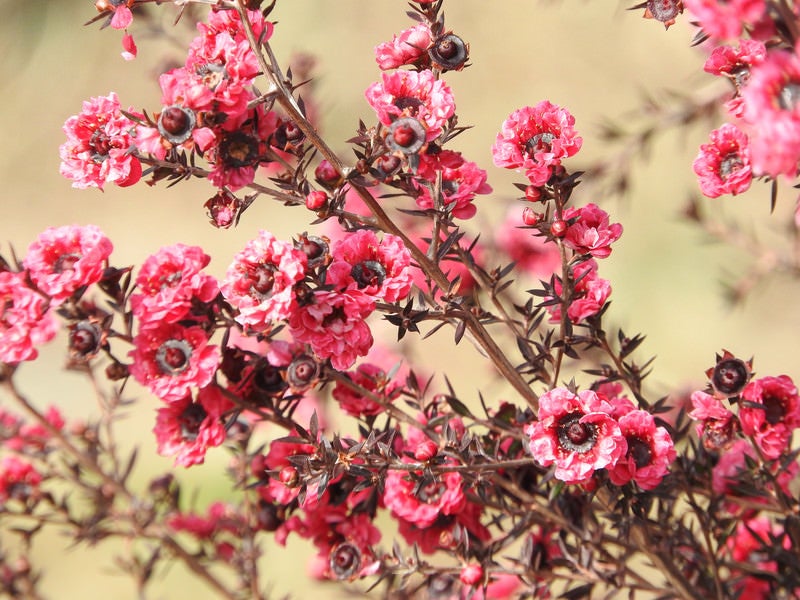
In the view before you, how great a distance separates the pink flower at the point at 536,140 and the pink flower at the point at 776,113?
0.28 meters

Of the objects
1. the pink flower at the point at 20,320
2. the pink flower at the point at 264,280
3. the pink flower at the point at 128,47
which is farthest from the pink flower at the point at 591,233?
the pink flower at the point at 20,320

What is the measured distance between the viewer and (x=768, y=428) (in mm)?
839

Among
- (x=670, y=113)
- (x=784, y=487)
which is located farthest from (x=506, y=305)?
(x=784, y=487)

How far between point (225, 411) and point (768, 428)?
0.61 metres

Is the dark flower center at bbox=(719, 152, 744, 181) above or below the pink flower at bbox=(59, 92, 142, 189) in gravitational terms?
above

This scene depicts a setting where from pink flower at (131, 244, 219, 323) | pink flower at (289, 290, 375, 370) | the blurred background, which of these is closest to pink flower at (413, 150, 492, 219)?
pink flower at (289, 290, 375, 370)

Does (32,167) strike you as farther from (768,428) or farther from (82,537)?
(768,428)

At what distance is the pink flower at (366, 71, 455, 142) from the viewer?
757mm

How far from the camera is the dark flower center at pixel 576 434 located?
76 cm

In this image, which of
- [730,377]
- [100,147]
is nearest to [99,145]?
[100,147]

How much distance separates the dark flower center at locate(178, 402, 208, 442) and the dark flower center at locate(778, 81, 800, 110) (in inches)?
27.8

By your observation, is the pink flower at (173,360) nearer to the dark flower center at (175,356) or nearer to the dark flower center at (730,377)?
the dark flower center at (175,356)

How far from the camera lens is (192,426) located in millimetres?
949

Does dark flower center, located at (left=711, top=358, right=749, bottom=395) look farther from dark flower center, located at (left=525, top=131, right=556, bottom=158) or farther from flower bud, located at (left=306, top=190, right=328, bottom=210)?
flower bud, located at (left=306, top=190, right=328, bottom=210)
